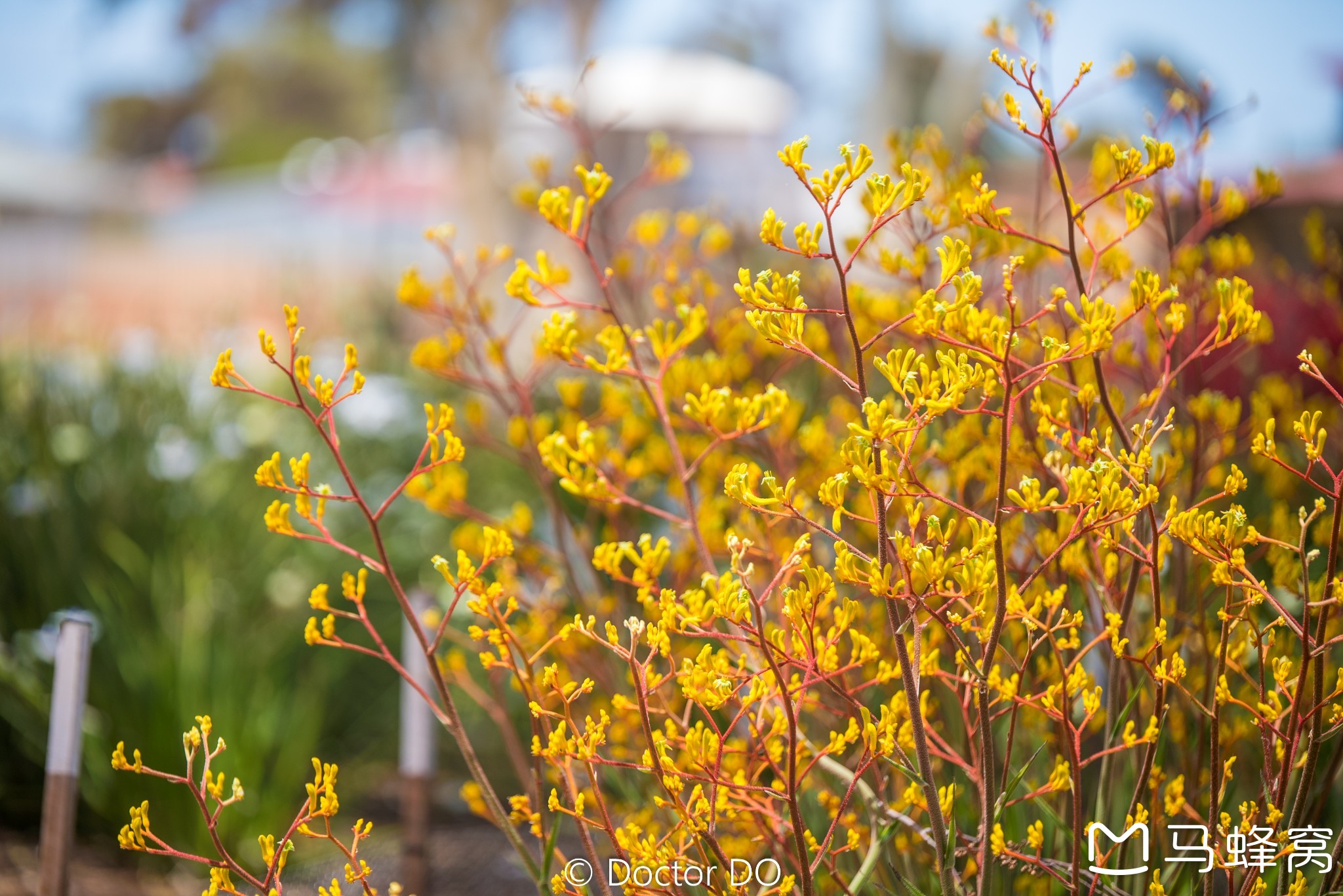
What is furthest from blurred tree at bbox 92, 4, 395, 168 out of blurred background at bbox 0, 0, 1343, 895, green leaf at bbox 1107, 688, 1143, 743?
green leaf at bbox 1107, 688, 1143, 743

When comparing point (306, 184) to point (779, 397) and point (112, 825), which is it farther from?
point (779, 397)

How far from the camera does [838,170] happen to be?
92 centimetres

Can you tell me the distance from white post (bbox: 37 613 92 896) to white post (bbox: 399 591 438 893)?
0.47m

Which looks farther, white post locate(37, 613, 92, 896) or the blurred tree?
the blurred tree

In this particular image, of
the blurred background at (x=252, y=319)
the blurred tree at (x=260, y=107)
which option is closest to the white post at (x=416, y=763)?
the blurred background at (x=252, y=319)

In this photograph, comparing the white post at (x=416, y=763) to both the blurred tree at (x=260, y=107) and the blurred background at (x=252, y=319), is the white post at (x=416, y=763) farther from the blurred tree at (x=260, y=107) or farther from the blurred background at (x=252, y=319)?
the blurred tree at (x=260, y=107)

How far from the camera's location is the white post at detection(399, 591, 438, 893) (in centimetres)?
182

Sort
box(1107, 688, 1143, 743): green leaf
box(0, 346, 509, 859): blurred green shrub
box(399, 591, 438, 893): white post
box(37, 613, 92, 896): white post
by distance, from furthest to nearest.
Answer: box(0, 346, 509, 859): blurred green shrub
box(399, 591, 438, 893): white post
box(37, 613, 92, 896): white post
box(1107, 688, 1143, 743): green leaf

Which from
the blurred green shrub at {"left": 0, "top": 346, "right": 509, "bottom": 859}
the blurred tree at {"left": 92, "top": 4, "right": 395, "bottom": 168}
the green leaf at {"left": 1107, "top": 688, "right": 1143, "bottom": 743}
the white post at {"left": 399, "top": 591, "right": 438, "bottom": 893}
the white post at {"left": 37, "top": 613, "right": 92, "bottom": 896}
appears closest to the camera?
the green leaf at {"left": 1107, "top": 688, "right": 1143, "bottom": 743}

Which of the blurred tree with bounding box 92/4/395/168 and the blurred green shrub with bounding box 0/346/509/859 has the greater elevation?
the blurred tree with bounding box 92/4/395/168

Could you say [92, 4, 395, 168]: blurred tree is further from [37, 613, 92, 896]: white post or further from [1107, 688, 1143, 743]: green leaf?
[1107, 688, 1143, 743]: green leaf

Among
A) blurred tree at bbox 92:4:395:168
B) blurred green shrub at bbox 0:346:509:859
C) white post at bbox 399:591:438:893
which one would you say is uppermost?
blurred tree at bbox 92:4:395:168

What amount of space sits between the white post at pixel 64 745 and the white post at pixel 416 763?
47 cm

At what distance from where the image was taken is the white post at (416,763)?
182cm
